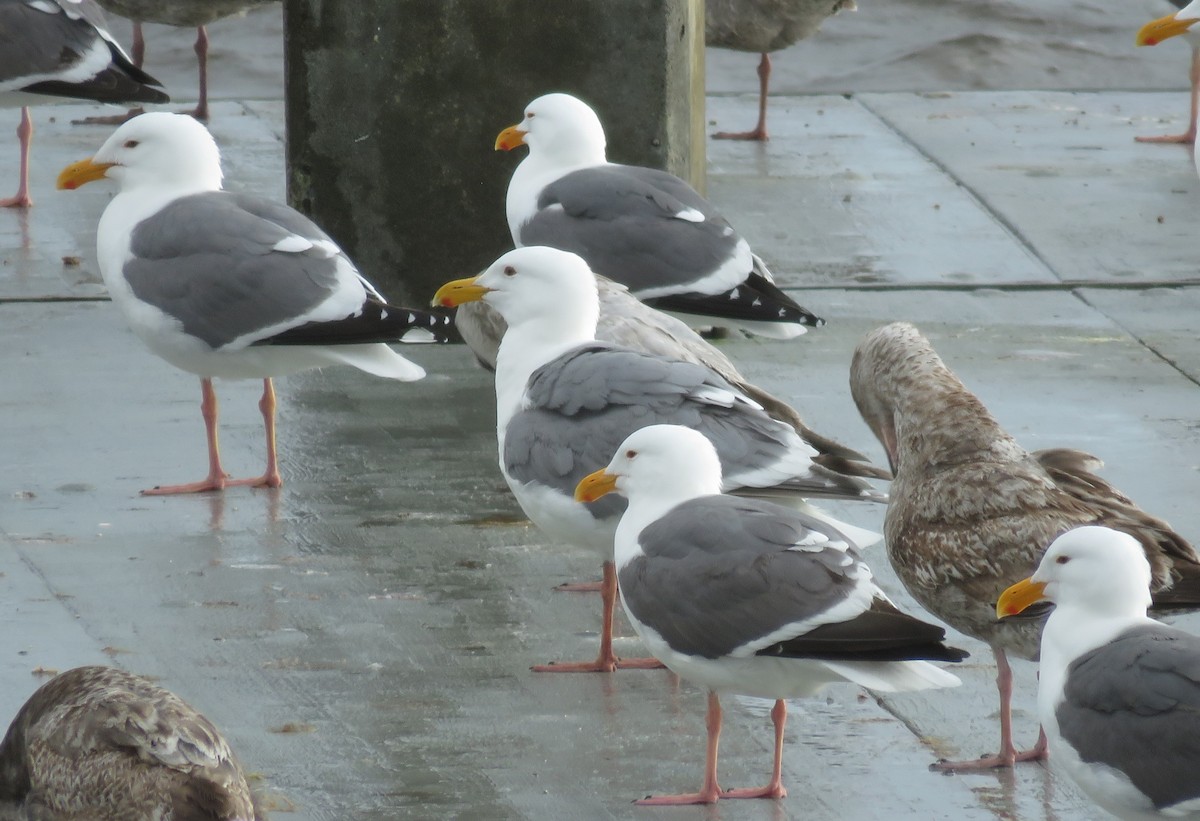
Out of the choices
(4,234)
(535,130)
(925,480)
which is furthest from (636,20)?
(925,480)

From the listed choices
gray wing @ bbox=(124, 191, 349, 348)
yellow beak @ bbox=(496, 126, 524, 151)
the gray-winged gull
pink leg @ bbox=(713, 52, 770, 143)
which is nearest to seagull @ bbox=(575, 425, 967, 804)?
the gray-winged gull

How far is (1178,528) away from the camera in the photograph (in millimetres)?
7273

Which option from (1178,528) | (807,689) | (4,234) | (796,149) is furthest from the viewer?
(796,149)

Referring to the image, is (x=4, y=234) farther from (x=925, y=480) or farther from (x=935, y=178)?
(x=925, y=480)

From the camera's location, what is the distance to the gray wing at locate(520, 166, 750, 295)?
28.4ft

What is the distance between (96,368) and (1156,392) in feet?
14.6

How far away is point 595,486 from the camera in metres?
5.83

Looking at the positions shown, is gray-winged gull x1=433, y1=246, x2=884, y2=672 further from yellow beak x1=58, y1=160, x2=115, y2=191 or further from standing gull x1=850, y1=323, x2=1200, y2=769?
yellow beak x1=58, y1=160, x2=115, y2=191

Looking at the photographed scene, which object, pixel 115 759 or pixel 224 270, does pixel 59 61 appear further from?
pixel 115 759

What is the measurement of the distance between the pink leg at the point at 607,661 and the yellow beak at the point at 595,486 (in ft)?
1.62

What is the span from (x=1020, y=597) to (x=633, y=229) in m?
3.68

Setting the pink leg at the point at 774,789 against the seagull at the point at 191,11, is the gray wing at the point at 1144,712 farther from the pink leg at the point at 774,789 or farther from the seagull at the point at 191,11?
the seagull at the point at 191,11

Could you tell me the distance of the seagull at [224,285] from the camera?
25.3ft

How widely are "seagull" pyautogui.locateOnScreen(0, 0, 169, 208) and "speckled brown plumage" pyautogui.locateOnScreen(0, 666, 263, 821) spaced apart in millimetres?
6332
